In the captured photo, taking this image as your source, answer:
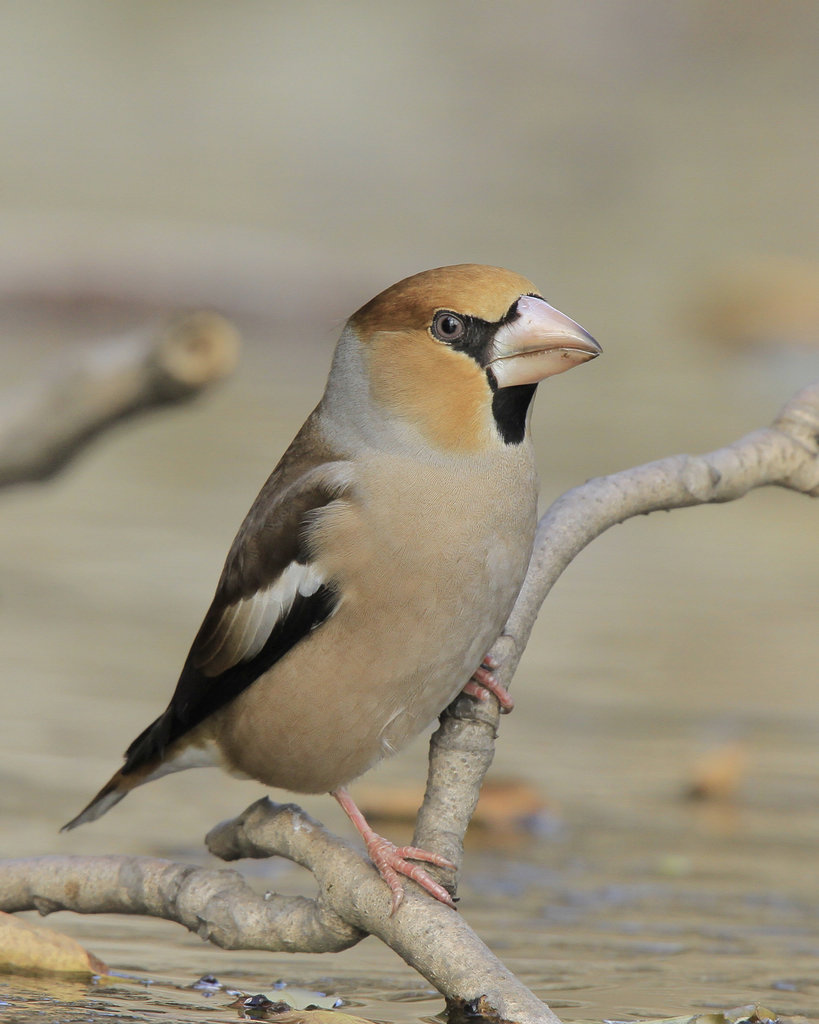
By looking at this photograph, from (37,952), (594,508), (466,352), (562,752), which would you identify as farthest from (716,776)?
(37,952)

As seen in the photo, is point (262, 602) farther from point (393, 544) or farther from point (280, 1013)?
point (280, 1013)

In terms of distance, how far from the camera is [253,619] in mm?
3344

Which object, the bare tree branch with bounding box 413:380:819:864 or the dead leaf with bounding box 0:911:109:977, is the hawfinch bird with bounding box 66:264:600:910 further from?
the dead leaf with bounding box 0:911:109:977

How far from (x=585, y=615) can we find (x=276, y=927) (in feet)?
Result: 15.6

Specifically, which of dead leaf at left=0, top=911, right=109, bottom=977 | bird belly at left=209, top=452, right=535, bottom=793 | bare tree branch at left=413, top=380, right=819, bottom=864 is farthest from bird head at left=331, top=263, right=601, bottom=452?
dead leaf at left=0, top=911, right=109, bottom=977

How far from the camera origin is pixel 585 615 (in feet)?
25.0

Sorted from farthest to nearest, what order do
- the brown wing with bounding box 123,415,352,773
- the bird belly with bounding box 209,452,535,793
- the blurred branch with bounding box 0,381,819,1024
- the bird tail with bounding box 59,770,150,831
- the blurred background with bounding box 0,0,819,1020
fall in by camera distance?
the blurred background with bounding box 0,0,819,1020
the bird tail with bounding box 59,770,150,831
the brown wing with bounding box 123,415,352,773
the bird belly with bounding box 209,452,535,793
the blurred branch with bounding box 0,381,819,1024

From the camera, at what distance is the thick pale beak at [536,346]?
3031 mm

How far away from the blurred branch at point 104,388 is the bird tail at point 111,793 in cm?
128

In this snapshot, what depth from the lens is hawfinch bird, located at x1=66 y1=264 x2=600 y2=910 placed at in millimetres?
3076

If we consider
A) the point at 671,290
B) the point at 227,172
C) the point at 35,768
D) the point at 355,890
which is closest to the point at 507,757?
the point at 35,768

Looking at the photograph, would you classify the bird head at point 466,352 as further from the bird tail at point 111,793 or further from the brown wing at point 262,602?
Result: the bird tail at point 111,793

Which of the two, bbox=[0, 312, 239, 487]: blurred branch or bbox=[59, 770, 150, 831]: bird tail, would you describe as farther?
bbox=[0, 312, 239, 487]: blurred branch

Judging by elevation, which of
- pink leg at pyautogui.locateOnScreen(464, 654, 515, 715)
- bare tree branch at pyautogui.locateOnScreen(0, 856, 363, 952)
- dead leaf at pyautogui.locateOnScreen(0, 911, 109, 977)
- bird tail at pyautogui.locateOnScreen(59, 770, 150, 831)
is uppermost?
pink leg at pyautogui.locateOnScreen(464, 654, 515, 715)
